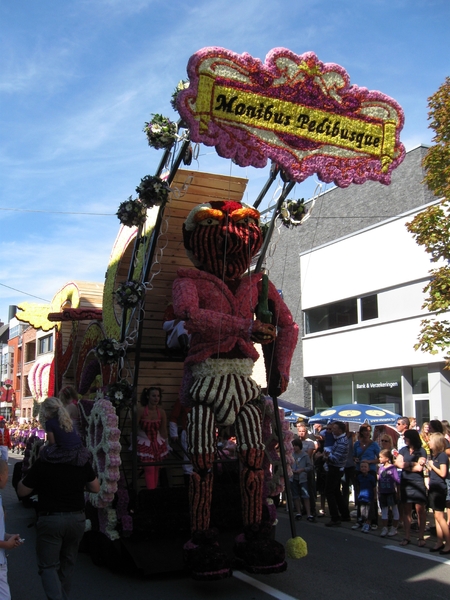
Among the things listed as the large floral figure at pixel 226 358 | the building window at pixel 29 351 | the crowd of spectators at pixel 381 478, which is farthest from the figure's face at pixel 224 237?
the building window at pixel 29 351

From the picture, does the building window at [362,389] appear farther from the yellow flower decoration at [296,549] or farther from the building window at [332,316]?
the yellow flower decoration at [296,549]

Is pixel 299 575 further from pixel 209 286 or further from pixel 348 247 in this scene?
pixel 348 247

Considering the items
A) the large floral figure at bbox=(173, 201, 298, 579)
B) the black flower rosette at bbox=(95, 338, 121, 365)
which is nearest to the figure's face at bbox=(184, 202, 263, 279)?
the large floral figure at bbox=(173, 201, 298, 579)

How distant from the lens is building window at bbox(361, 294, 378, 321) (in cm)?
1906

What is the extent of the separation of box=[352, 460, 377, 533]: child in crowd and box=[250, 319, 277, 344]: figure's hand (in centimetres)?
414

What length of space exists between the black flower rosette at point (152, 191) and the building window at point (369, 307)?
13.9 meters

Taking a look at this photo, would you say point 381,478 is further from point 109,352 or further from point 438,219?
point 109,352

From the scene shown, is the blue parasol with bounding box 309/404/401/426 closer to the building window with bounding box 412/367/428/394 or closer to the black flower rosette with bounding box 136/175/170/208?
the building window with bounding box 412/367/428/394

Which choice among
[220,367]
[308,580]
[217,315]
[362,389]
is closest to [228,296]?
[217,315]

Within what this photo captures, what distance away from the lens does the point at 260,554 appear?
5305 millimetres

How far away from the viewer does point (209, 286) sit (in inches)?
237

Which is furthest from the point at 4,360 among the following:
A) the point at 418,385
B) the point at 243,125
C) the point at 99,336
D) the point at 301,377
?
the point at 243,125

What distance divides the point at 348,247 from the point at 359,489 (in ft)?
38.5

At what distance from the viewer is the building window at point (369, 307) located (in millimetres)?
19056
